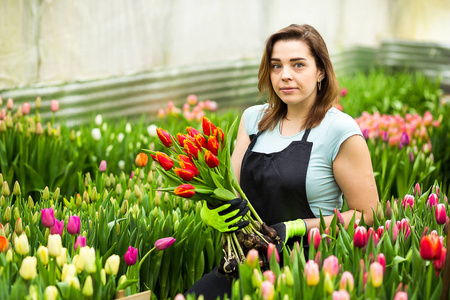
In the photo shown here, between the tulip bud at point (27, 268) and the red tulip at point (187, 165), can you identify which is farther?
the red tulip at point (187, 165)

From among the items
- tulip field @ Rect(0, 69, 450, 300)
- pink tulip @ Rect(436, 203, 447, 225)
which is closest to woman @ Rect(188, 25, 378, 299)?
tulip field @ Rect(0, 69, 450, 300)

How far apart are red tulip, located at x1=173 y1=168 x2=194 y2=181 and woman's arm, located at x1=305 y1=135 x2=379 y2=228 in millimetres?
686

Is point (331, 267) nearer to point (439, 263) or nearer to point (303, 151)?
point (439, 263)

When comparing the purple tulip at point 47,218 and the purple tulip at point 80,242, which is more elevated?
the purple tulip at point 47,218

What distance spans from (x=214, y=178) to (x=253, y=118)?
790 millimetres

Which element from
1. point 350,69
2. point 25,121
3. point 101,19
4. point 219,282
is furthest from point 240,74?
point 219,282

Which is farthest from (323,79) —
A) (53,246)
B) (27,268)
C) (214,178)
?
(27,268)

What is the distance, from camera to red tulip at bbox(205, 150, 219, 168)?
1.84 m

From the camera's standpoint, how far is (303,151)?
238 cm

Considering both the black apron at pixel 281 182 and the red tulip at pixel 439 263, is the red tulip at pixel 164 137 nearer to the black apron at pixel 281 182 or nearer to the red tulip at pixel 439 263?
the black apron at pixel 281 182

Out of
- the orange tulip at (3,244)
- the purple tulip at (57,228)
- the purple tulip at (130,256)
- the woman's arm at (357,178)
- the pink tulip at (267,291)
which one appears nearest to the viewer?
the pink tulip at (267,291)

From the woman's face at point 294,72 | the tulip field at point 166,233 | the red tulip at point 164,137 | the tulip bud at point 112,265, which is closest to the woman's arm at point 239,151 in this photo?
the tulip field at point 166,233

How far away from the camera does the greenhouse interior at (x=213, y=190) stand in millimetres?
1721

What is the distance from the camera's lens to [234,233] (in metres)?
2.00
